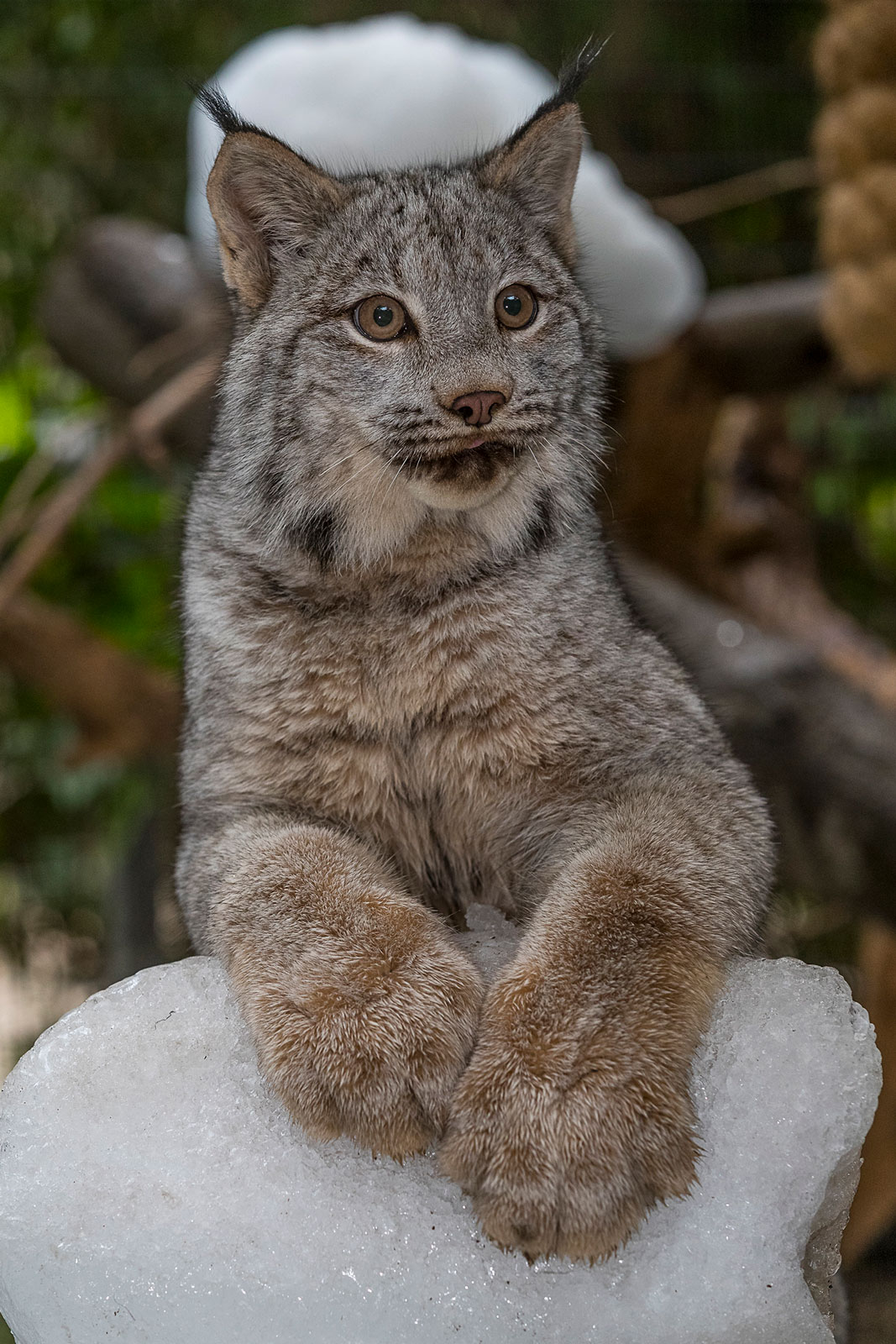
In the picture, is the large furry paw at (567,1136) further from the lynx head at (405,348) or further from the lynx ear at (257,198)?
the lynx ear at (257,198)

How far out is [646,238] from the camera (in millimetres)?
3357

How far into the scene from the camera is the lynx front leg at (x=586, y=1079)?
→ 118 centimetres

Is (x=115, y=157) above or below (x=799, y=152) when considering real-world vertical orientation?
above

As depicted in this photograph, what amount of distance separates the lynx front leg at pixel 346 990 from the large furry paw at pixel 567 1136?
5 cm

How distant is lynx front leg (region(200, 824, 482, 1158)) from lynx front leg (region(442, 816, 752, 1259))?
0.13 feet

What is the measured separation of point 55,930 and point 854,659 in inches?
141

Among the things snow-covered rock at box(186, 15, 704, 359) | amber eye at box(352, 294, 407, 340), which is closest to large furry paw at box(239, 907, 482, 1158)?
amber eye at box(352, 294, 407, 340)

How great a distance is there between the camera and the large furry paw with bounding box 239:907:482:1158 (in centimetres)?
125

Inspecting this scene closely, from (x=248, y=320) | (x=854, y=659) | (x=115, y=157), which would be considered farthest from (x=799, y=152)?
(x=248, y=320)

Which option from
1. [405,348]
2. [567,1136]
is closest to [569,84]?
[405,348]

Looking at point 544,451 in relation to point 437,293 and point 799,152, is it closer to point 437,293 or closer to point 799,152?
point 437,293

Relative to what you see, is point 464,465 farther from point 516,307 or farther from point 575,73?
point 575,73

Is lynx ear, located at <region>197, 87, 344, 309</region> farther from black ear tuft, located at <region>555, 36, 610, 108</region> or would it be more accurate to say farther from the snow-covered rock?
the snow-covered rock

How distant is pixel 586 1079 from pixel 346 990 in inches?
10.2
